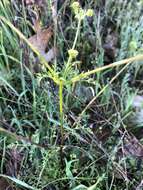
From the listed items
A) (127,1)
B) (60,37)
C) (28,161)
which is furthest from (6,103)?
(127,1)

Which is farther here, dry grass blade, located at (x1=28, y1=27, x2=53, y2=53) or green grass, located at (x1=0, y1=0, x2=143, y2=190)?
dry grass blade, located at (x1=28, y1=27, x2=53, y2=53)

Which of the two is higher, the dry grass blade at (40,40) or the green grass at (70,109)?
the dry grass blade at (40,40)

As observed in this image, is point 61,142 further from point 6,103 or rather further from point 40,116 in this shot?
point 6,103

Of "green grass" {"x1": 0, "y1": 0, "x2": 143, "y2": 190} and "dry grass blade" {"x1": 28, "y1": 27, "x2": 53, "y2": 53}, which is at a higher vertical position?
"dry grass blade" {"x1": 28, "y1": 27, "x2": 53, "y2": 53}

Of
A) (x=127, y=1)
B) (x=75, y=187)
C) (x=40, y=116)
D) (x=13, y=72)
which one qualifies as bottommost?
(x=75, y=187)

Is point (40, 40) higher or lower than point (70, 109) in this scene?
higher

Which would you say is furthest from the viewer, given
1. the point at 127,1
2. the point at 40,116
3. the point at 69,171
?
the point at 127,1

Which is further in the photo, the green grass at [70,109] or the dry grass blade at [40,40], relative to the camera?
the dry grass blade at [40,40]

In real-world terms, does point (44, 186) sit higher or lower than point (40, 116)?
lower
